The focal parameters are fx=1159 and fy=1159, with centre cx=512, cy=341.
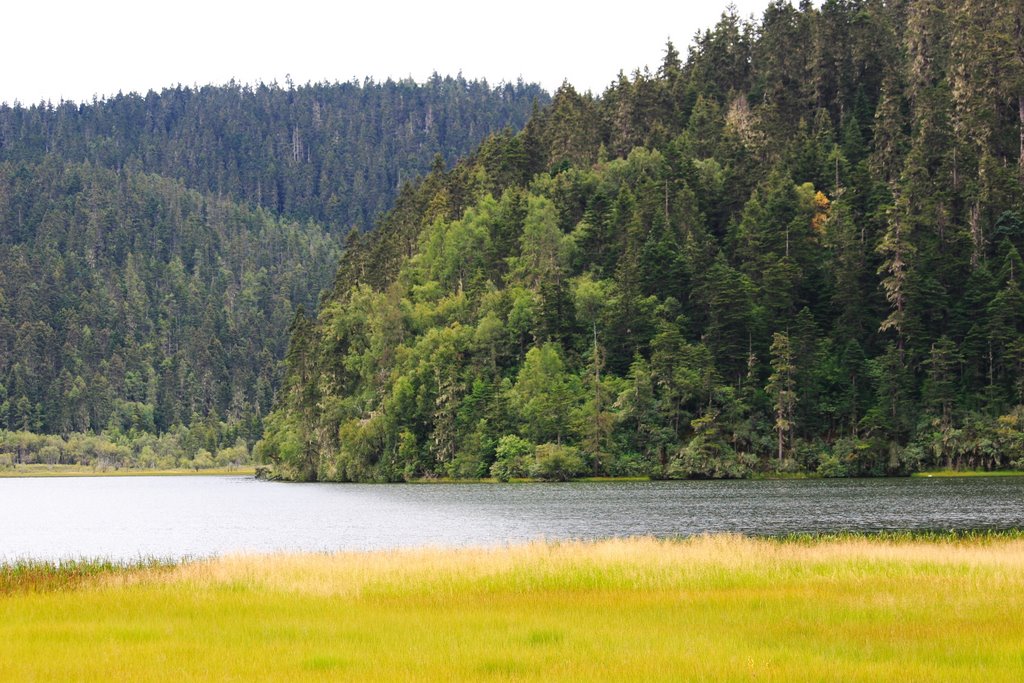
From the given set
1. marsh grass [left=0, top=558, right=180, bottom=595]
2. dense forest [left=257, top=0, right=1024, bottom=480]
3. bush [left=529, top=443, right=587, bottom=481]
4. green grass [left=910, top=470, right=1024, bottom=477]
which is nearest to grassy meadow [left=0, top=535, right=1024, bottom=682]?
marsh grass [left=0, top=558, right=180, bottom=595]

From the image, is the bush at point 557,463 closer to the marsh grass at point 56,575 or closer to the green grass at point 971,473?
the green grass at point 971,473

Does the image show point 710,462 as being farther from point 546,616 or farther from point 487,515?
point 546,616

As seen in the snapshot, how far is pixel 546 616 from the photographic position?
103ft

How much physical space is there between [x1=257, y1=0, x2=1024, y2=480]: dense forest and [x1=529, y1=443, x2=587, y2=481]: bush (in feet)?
0.95

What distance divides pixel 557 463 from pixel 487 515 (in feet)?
173

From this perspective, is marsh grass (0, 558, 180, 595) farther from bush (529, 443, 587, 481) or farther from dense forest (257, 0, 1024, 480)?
dense forest (257, 0, 1024, 480)

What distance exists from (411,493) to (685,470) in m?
32.5

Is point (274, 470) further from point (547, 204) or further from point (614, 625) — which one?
point (614, 625)

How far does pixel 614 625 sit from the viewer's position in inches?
1169

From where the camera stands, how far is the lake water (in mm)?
68438

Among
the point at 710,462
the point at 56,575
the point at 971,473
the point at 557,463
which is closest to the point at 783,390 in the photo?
the point at 710,462

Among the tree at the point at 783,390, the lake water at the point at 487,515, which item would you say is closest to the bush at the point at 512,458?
the lake water at the point at 487,515

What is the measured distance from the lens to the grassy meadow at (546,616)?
2411 centimetres

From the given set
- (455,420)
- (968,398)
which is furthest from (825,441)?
(455,420)
